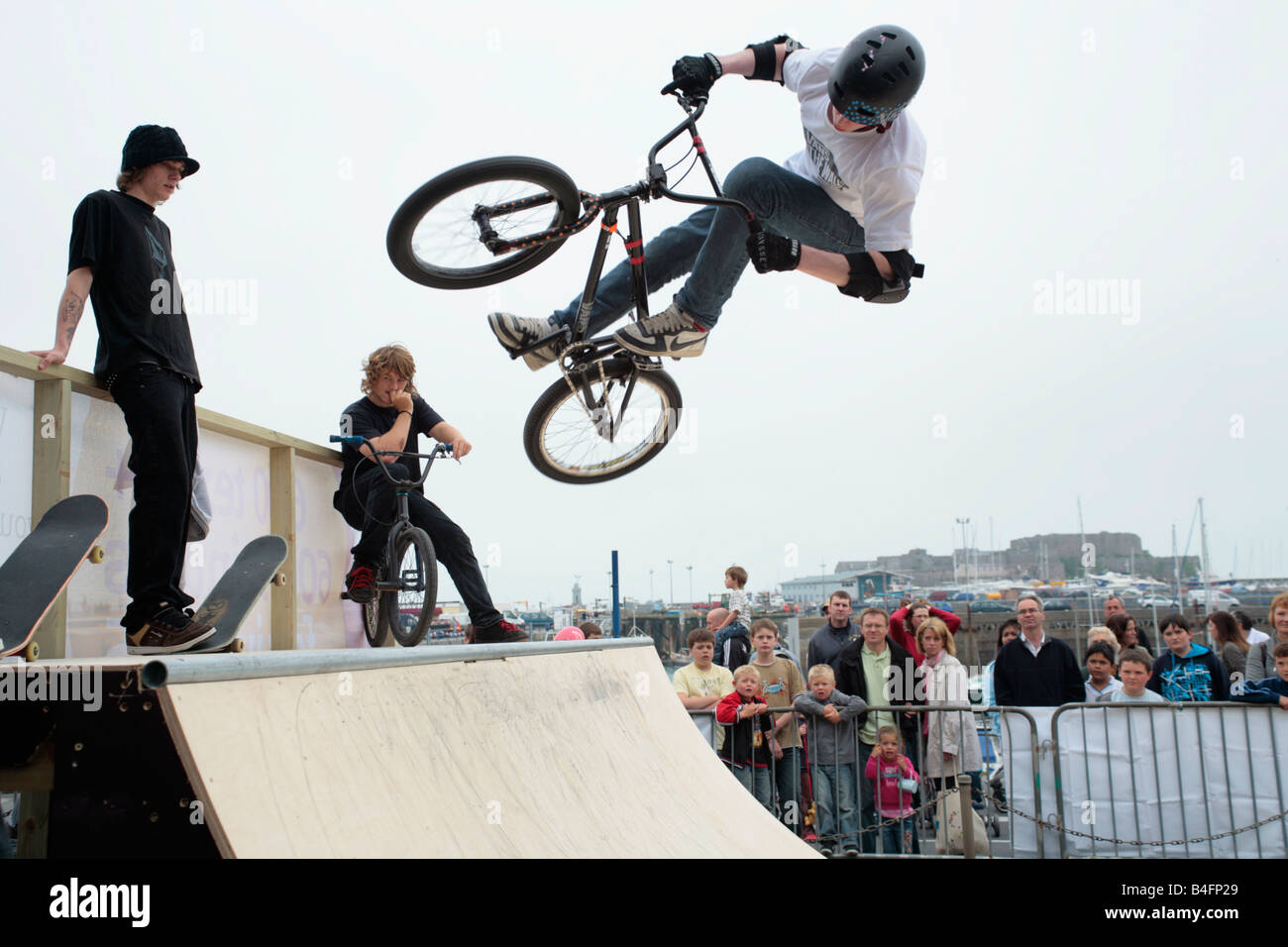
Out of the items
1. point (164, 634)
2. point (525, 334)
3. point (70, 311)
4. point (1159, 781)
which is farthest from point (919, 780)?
point (70, 311)

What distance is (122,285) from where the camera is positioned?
367 centimetres

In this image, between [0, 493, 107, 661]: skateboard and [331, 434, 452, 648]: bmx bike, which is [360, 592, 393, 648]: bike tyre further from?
[0, 493, 107, 661]: skateboard

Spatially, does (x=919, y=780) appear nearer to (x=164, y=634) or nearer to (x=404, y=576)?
(x=404, y=576)

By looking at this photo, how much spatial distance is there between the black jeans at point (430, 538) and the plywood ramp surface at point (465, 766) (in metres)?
0.83

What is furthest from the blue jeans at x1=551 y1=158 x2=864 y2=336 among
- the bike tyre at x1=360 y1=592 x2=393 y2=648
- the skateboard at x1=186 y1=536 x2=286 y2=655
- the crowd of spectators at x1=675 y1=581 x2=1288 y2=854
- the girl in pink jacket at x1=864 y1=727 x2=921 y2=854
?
the girl in pink jacket at x1=864 y1=727 x2=921 y2=854


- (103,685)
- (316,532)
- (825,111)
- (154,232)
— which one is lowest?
(103,685)

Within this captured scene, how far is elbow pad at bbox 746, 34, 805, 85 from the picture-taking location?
4.47m

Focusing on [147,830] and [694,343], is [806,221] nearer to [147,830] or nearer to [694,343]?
[694,343]

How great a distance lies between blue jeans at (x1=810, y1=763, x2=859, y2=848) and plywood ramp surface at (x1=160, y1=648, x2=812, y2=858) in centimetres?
131

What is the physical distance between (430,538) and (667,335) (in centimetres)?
188
